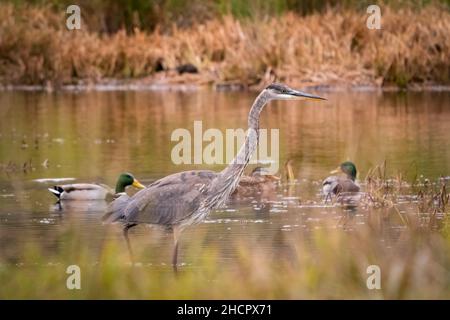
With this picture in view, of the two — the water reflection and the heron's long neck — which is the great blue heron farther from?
the water reflection

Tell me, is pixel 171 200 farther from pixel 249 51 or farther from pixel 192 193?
pixel 249 51

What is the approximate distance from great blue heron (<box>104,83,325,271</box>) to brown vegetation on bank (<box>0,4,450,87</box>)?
1811 centimetres

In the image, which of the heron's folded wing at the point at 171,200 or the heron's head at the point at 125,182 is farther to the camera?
the heron's head at the point at 125,182

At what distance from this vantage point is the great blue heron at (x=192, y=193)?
414 inches

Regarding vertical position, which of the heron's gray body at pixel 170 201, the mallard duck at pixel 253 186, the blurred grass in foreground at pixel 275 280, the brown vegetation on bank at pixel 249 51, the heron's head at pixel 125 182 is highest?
the brown vegetation on bank at pixel 249 51

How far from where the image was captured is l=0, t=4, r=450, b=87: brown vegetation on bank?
2902cm

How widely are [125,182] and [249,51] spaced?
16178 millimetres

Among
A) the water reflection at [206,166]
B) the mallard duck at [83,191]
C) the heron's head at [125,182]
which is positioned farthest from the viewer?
the heron's head at [125,182]

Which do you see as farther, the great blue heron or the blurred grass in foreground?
the great blue heron

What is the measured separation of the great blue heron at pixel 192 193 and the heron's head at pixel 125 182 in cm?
357

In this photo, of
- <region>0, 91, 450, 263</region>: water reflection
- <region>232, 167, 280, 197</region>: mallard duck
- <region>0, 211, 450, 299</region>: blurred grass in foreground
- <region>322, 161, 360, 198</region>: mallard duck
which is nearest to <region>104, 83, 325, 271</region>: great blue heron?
<region>0, 91, 450, 263</region>: water reflection

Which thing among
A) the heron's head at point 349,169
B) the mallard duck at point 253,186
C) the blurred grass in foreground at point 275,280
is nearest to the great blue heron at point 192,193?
the blurred grass in foreground at point 275,280

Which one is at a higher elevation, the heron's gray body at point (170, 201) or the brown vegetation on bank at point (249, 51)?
the brown vegetation on bank at point (249, 51)

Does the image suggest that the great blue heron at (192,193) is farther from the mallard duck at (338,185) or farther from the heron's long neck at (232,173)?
the mallard duck at (338,185)
